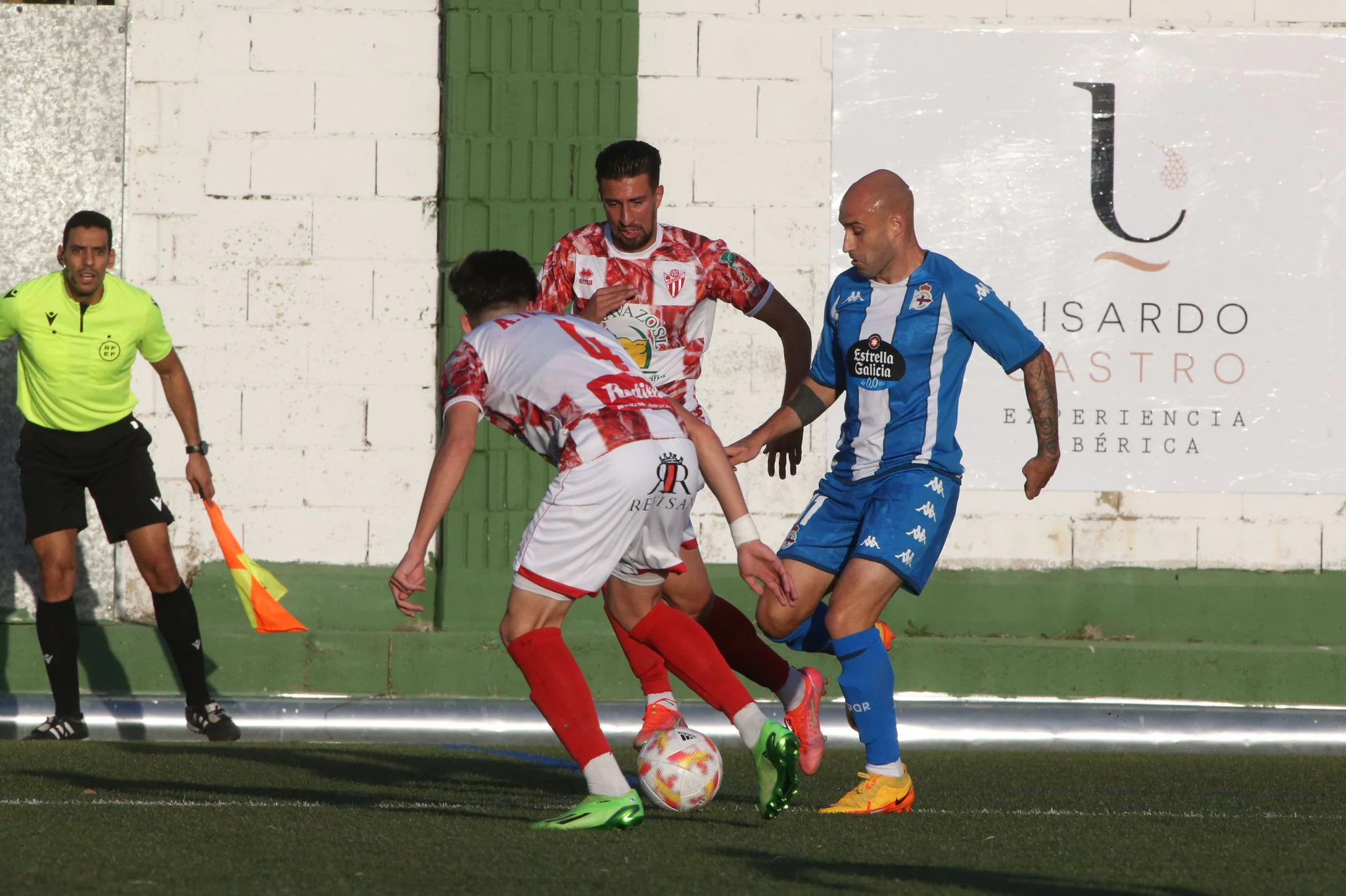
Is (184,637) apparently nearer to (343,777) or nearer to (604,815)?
Answer: (343,777)

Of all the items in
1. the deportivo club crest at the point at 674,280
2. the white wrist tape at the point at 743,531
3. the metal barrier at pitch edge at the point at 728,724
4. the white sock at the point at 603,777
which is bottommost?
the metal barrier at pitch edge at the point at 728,724

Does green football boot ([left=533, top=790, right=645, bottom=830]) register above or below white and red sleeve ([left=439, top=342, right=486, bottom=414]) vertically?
below

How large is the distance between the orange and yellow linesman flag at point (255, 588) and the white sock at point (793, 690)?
7.67 feet

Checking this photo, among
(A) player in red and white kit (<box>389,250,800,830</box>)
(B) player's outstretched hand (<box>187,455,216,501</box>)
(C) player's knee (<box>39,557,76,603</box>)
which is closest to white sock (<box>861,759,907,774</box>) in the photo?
(A) player in red and white kit (<box>389,250,800,830</box>)

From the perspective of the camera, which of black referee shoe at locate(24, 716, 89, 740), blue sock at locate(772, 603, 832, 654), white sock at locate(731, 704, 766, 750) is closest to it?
white sock at locate(731, 704, 766, 750)

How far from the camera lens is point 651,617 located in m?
5.09

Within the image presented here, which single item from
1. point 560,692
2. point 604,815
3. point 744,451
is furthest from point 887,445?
point 604,815

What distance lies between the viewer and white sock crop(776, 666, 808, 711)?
5680 millimetres

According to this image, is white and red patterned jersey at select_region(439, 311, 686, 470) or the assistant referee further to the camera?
the assistant referee

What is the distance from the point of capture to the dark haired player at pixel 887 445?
5137 mm

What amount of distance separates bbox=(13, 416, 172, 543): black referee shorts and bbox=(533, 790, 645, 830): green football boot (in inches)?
135

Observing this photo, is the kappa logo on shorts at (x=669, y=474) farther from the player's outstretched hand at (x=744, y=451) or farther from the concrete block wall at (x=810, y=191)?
the concrete block wall at (x=810, y=191)

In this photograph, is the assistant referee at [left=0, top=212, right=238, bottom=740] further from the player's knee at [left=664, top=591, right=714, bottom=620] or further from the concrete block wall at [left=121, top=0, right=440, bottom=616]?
the player's knee at [left=664, top=591, right=714, bottom=620]

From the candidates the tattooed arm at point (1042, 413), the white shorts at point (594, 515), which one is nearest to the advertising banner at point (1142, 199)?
the tattooed arm at point (1042, 413)
